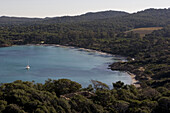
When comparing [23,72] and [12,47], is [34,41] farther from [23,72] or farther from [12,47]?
[23,72]

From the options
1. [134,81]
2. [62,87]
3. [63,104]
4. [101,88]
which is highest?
[63,104]

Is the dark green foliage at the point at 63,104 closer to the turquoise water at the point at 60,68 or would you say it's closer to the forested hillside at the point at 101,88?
the forested hillside at the point at 101,88

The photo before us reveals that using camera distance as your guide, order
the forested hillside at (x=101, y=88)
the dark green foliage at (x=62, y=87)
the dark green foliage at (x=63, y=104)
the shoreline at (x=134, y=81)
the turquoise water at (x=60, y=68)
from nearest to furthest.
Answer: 1. the dark green foliage at (x=63, y=104)
2. the forested hillside at (x=101, y=88)
3. the dark green foliage at (x=62, y=87)
4. the shoreline at (x=134, y=81)
5. the turquoise water at (x=60, y=68)

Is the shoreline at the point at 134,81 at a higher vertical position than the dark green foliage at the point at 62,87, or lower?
lower

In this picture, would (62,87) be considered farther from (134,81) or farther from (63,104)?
(134,81)

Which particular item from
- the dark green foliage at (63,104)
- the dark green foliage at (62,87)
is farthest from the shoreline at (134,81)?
the dark green foliage at (63,104)

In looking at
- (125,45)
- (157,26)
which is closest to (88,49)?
(125,45)

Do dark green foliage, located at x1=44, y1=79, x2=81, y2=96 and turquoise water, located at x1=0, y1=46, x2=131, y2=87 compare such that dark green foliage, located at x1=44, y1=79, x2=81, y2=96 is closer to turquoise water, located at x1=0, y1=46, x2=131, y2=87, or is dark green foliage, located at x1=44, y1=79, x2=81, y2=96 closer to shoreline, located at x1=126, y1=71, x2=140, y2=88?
turquoise water, located at x1=0, y1=46, x2=131, y2=87

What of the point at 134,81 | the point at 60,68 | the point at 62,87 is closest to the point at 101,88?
the point at 62,87
